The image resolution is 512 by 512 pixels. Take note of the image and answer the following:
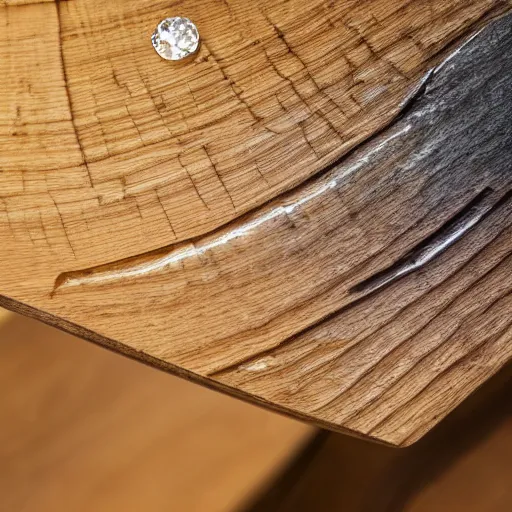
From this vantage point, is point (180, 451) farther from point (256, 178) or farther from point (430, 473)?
point (256, 178)

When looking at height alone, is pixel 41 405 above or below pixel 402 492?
above

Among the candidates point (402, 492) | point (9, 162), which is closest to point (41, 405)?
point (402, 492)

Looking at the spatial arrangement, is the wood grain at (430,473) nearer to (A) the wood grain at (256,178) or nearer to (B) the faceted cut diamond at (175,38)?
(A) the wood grain at (256,178)

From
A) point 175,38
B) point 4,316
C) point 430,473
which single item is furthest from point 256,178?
point 4,316

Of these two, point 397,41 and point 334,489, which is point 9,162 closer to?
point 397,41

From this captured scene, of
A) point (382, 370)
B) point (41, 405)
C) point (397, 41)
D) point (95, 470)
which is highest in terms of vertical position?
point (41, 405)

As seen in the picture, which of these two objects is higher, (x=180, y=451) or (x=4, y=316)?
(x=4, y=316)

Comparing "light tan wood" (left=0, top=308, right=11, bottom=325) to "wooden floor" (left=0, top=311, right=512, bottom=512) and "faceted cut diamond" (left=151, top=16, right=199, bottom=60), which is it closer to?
"wooden floor" (left=0, top=311, right=512, bottom=512)
